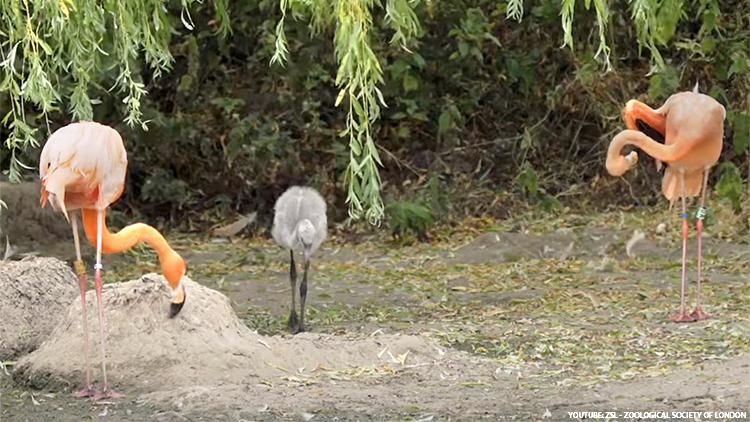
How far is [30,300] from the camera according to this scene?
6109 mm

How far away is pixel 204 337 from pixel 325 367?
52cm

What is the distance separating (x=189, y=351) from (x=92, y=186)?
791 millimetres

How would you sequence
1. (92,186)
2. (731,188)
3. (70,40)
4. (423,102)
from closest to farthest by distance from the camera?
(92,186) < (70,40) < (731,188) < (423,102)

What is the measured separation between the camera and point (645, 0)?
4695 mm

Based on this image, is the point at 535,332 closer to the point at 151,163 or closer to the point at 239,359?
the point at 239,359

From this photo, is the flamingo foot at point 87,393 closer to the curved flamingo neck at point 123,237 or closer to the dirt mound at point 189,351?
Answer: the dirt mound at point 189,351

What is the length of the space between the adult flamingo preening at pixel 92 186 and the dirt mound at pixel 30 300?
796 millimetres

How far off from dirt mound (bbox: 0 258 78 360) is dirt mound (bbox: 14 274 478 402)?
1.18 feet

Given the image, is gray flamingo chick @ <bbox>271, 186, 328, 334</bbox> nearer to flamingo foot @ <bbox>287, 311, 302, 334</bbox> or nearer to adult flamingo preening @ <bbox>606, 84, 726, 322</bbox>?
flamingo foot @ <bbox>287, 311, 302, 334</bbox>

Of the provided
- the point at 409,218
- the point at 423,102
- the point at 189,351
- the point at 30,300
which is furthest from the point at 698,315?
the point at 423,102

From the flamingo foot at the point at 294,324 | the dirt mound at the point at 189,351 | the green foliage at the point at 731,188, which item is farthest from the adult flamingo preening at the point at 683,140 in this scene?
the green foliage at the point at 731,188

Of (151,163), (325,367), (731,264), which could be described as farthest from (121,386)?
(151,163)

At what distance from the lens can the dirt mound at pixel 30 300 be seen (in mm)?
5984

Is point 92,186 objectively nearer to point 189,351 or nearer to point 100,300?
point 100,300
